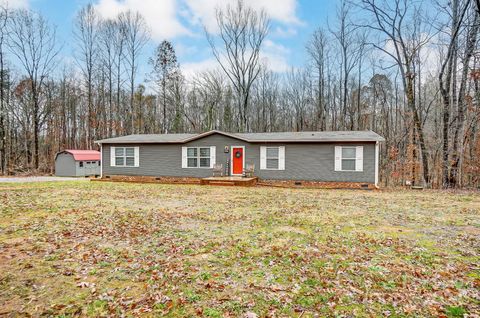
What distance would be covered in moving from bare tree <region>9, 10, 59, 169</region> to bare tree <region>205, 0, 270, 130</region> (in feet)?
44.3

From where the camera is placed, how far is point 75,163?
20.6 metres

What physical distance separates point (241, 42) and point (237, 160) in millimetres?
13448

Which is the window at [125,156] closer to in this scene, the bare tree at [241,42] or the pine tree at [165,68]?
the bare tree at [241,42]

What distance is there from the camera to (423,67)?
20.1 m

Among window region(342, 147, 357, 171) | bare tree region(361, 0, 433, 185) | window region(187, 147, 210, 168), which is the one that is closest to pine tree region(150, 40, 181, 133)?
window region(187, 147, 210, 168)

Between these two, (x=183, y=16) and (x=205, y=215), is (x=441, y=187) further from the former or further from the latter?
(x=183, y=16)

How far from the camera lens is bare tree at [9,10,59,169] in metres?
22.5

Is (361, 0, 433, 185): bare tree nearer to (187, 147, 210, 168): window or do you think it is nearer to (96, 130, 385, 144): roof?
(96, 130, 385, 144): roof

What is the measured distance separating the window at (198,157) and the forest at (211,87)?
8.01 meters

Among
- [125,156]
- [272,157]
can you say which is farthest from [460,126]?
[125,156]

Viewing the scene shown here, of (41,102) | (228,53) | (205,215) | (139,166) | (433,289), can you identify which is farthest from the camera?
(41,102)

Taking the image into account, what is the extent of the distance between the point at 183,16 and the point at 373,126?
61.8 feet

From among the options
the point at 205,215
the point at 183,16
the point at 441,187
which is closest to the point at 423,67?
the point at 441,187

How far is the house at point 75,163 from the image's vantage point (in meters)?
20.7
